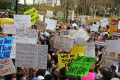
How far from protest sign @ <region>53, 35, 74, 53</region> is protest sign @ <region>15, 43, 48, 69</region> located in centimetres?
169

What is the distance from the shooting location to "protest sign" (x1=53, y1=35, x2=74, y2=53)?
24.6 ft

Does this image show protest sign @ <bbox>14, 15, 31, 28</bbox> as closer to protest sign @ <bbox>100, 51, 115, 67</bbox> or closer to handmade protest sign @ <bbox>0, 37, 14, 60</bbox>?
handmade protest sign @ <bbox>0, 37, 14, 60</bbox>

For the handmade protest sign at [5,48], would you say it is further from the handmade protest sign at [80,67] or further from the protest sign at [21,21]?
the protest sign at [21,21]

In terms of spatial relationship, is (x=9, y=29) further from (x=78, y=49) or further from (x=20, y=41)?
(x=78, y=49)

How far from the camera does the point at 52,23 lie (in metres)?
14.3

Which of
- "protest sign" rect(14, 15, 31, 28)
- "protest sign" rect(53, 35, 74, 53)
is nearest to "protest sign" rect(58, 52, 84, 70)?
"protest sign" rect(53, 35, 74, 53)

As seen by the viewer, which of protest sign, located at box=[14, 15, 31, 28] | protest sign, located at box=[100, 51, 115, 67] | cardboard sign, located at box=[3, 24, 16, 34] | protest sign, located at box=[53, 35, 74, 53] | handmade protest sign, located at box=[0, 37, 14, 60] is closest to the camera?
handmade protest sign, located at box=[0, 37, 14, 60]

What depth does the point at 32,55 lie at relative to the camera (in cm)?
599

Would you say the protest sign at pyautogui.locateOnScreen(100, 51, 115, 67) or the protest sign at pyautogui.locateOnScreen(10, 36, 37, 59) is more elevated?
the protest sign at pyautogui.locateOnScreen(10, 36, 37, 59)

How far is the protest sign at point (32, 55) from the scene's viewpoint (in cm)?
589

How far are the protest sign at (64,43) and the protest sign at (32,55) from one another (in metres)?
1.69

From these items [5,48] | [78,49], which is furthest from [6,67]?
[78,49]

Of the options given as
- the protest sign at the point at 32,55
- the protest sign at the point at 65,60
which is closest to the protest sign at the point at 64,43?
the protest sign at the point at 65,60

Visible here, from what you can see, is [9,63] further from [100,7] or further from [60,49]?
[100,7]
